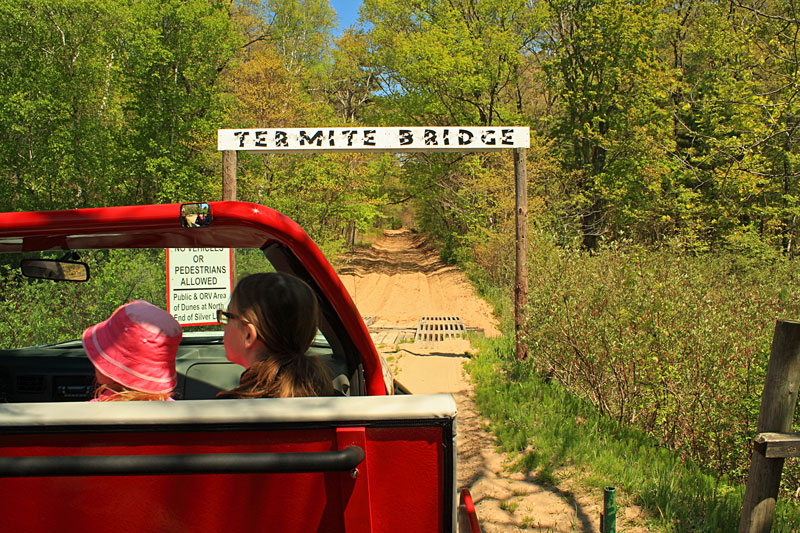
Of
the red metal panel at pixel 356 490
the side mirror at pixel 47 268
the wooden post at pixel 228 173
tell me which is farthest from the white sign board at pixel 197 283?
the red metal panel at pixel 356 490

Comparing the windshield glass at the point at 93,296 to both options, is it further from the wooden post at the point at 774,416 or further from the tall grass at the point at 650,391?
the wooden post at the point at 774,416

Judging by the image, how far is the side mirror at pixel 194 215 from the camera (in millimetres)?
1438

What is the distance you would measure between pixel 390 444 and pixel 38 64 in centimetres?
2957

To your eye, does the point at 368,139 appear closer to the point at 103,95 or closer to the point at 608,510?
the point at 608,510

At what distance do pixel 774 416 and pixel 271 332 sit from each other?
282cm

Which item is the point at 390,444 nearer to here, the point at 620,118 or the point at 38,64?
the point at 620,118

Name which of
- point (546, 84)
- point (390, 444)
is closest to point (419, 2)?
point (546, 84)

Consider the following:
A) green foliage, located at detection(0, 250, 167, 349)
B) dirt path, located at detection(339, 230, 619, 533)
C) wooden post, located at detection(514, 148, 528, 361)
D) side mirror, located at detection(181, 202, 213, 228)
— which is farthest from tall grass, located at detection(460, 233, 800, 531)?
green foliage, located at detection(0, 250, 167, 349)

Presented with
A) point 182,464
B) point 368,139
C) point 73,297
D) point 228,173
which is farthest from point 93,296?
point 182,464

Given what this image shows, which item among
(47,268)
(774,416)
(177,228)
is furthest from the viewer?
(774,416)

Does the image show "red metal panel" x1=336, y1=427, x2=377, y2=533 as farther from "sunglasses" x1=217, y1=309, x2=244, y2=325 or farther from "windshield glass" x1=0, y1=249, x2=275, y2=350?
"windshield glass" x1=0, y1=249, x2=275, y2=350

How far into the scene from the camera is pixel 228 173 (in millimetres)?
8203

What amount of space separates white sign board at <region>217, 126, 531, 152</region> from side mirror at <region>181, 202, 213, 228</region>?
6.75 meters

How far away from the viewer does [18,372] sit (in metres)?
2.91
